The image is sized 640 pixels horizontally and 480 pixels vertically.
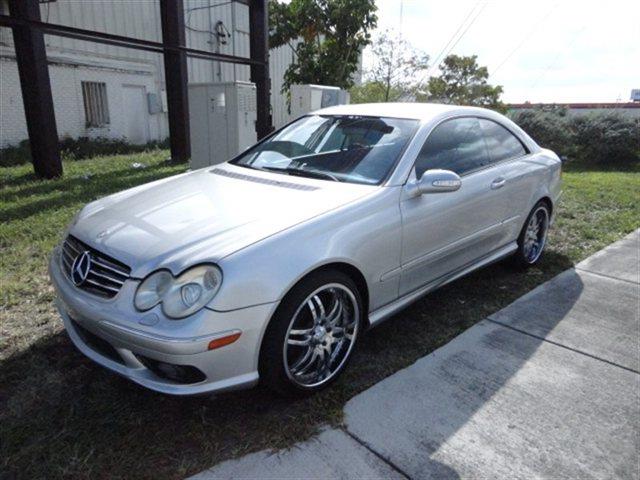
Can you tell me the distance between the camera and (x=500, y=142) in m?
4.01

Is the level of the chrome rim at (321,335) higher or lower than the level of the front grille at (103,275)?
lower

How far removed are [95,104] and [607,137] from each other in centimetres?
1359

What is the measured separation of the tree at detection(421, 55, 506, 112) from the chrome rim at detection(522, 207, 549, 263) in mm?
18487

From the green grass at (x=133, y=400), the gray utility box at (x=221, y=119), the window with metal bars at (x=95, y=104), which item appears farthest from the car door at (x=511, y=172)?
the window with metal bars at (x=95, y=104)

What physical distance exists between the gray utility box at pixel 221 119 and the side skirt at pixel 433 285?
5609 millimetres

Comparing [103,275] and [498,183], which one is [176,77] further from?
[103,275]

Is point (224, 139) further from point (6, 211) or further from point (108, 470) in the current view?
A: point (108, 470)

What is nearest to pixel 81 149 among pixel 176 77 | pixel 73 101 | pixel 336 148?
pixel 73 101

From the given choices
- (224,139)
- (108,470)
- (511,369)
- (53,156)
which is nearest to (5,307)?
(108,470)

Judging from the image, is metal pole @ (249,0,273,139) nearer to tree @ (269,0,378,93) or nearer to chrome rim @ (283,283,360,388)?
tree @ (269,0,378,93)

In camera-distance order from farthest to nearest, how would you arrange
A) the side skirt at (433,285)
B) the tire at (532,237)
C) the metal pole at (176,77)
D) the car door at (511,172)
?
1. the metal pole at (176,77)
2. the tire at (532,237)
3. the car door at (511,172)
4. the side skirt at (433,285)

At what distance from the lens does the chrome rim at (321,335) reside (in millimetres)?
2459

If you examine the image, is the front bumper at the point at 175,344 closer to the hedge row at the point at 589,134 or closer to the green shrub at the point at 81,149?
the green shrub at the point at 81,149

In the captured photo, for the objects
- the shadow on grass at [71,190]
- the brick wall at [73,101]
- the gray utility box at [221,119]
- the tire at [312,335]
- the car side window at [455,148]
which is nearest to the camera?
the tire at [312,335]
